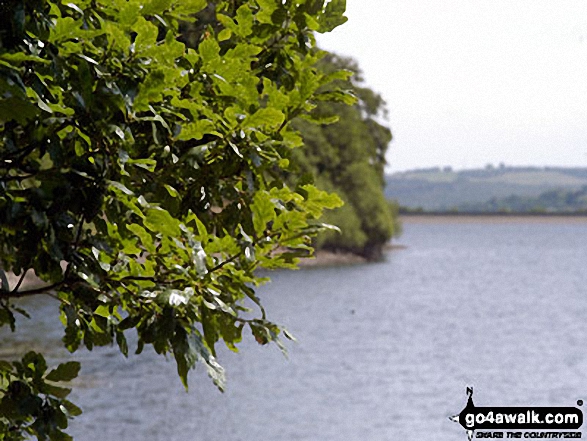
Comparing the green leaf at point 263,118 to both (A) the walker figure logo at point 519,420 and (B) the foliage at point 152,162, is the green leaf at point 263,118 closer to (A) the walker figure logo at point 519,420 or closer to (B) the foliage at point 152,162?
(B) the foliage at point 152,162

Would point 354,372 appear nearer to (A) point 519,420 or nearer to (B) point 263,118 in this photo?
(A) point 519,420

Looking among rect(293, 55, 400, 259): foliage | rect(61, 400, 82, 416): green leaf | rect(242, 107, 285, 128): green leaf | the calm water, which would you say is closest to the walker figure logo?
the calm water

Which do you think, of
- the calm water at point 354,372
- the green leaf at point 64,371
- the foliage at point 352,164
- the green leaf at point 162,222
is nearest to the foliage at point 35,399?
the green leaf at point 64,371

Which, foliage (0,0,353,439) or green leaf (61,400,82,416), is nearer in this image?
foliage (0,0,353,439)

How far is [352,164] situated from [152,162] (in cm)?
6623

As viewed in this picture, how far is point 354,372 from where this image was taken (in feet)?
102

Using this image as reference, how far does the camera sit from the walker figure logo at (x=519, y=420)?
76.0 ft

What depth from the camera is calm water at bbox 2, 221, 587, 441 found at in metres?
22.8

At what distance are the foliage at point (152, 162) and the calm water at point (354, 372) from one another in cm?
1567

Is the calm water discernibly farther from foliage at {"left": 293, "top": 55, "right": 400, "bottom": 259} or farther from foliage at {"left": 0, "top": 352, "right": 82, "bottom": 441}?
foliage at {"left": 0, "top": 352, "right": 82, "bottom": 441}

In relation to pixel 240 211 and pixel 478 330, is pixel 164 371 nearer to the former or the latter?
pixel 478 330

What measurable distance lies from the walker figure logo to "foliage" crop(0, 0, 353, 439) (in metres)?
16.6

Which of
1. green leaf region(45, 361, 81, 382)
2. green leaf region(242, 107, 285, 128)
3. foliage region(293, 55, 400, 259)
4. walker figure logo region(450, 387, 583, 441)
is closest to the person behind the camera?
green leaf region(242, 107, 285, 128)

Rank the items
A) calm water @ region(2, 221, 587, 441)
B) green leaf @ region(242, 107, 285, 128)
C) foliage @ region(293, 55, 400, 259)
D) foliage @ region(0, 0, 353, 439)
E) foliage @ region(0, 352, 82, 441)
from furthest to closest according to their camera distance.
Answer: foliage @ region(293, 55, 400, 259)
calm water @ region(2, 221, 587, 441)
foliage @ region(0, 352, 82, 441)
green leaf @ region(242, 107, 285, 128)
foliage @ region(0, 0, 353, 439)
